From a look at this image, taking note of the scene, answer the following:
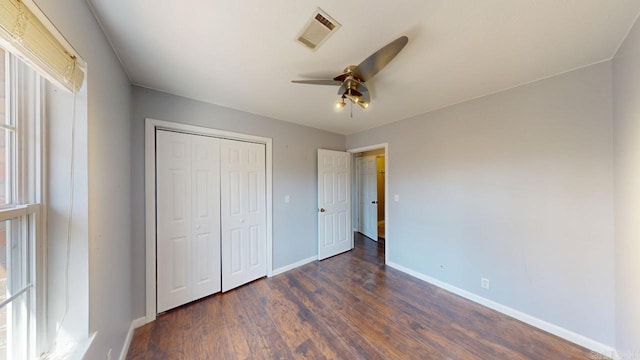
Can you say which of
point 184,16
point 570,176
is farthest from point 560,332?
point 184,16

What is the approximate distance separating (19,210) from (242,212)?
1.85 m

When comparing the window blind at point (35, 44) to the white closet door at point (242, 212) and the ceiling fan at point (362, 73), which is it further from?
the white closet door at point (242, 212)

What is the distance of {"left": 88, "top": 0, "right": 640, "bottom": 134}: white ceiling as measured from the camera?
1091 millimetres

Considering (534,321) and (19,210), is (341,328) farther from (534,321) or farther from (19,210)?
(19,210)

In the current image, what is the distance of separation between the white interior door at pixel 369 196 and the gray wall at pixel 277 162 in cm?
130

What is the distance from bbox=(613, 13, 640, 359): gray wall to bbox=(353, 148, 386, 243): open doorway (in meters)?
3.14

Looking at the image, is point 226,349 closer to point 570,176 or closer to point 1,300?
point 1,300

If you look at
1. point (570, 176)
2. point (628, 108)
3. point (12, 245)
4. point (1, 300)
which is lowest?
point (1, 300)

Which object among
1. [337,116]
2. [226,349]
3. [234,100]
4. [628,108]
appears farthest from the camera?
[337,116]

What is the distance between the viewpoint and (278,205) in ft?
9.60

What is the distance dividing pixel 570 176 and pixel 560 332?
1349mm

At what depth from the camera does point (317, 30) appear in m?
1.25

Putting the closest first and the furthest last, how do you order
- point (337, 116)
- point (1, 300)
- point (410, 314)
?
point (1, 300) < point (410, 314) < point (337, 116)

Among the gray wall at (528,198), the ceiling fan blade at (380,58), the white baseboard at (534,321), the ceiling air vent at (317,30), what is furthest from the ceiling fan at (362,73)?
the white baseboard at (534,321)
